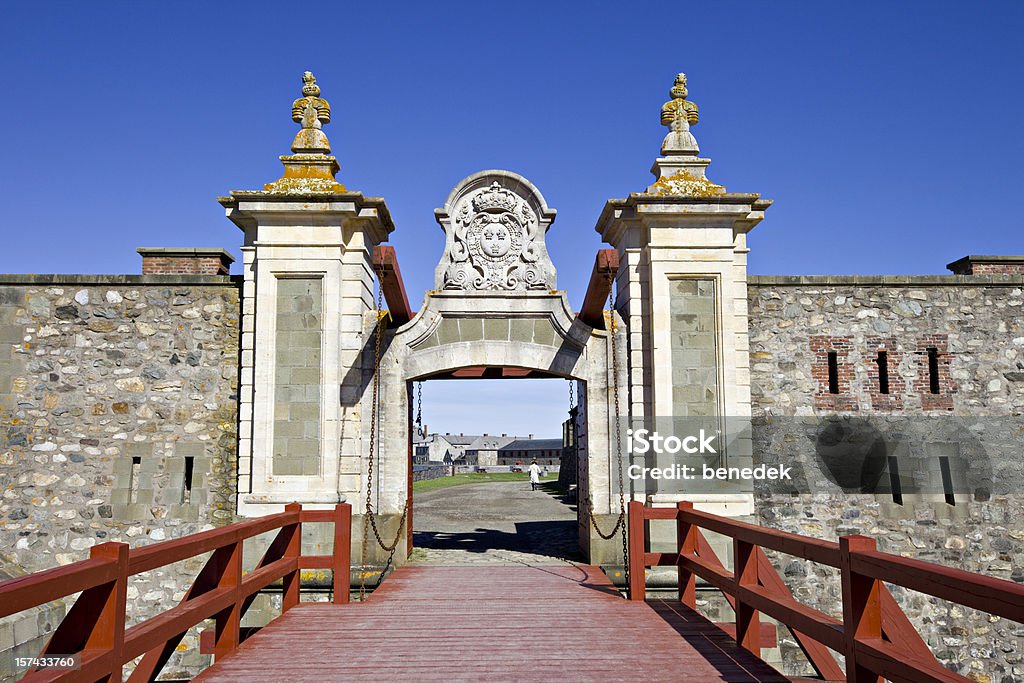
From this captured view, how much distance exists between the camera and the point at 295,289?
28.7 ft

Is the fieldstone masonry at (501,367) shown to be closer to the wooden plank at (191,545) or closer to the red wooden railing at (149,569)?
the red wooden railing at (149,569)

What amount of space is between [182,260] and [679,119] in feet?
22.5

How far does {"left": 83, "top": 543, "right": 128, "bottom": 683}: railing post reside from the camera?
3971mm

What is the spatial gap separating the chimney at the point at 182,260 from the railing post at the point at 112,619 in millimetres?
7524

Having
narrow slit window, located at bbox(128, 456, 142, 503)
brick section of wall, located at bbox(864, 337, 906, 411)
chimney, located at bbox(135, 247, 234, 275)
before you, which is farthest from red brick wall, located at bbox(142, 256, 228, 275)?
brick section of wall, located at bbox(864, 337, 906, 411)

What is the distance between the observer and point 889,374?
9719mm

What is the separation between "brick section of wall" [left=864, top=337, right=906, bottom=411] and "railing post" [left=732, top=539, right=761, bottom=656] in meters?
4.80

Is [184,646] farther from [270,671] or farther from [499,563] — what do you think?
[270,671]

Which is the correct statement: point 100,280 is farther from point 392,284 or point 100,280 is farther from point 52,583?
point 52,583

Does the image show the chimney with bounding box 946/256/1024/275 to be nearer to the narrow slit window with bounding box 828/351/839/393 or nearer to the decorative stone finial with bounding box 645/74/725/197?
the narrow slit window with bounding box 828/351/839/393

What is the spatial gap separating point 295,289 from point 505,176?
2.68 metres

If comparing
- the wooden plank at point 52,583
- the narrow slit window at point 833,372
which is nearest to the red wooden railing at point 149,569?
the wooden plank at point 52,583

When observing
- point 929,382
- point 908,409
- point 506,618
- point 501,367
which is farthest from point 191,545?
point 929,382

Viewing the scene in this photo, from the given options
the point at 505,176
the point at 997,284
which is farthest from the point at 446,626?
the point at 997,284
